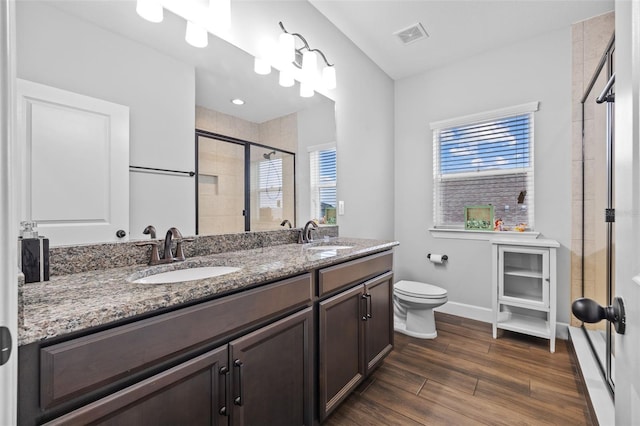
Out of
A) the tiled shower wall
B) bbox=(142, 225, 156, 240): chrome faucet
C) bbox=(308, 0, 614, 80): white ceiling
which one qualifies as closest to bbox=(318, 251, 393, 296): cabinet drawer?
bbox=(142, 225, 156, 240): chrome faucet

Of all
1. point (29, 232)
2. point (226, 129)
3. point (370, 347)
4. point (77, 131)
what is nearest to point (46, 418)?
point (29, 232)

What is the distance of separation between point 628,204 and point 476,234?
249 centimetres

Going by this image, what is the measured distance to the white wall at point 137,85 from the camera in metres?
0.95

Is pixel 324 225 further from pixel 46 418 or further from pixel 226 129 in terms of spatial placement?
pixel 46 418

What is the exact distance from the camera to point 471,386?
5.84 feet

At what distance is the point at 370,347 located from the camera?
5.66 ft

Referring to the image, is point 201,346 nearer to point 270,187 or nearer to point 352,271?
point 352,271

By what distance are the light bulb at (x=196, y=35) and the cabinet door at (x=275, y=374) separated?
1.36 m

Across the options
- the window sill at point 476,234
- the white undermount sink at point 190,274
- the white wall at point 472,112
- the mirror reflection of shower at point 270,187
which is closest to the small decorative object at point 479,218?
the window sill at point 476,234

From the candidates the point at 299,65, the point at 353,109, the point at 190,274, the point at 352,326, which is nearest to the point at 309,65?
the point at 299,65

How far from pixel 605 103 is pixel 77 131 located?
300 centimetres

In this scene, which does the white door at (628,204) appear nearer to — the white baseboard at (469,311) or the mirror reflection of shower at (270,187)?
the mirror reflection of shower at (270,187)

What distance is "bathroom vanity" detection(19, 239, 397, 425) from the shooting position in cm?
61

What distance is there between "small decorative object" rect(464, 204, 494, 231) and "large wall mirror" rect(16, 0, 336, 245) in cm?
190
